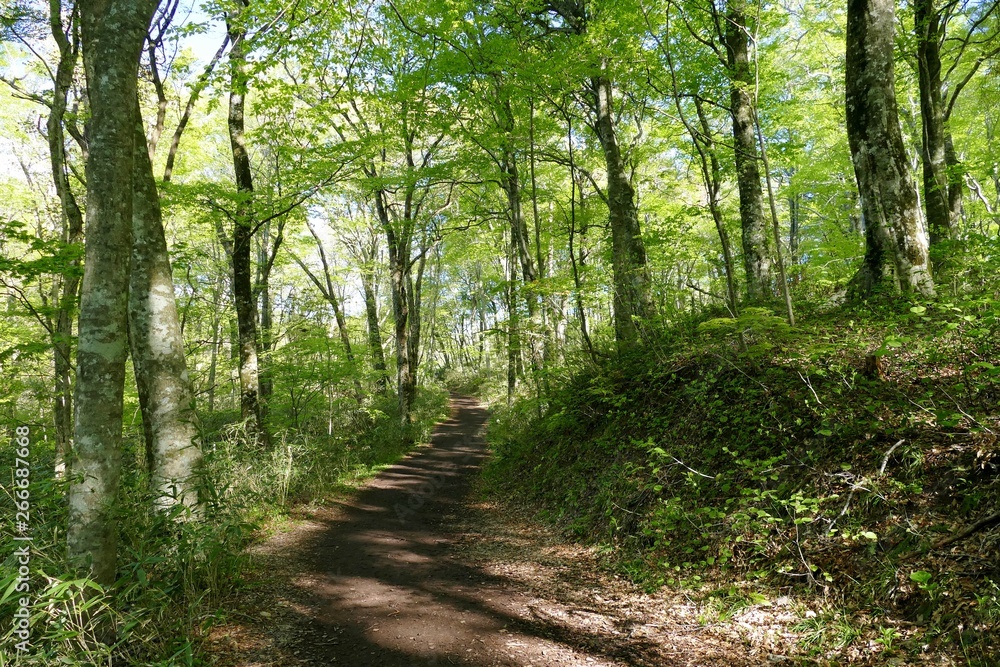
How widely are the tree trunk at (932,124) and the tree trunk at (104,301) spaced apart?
1010 cm

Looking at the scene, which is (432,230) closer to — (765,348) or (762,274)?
(762,274)

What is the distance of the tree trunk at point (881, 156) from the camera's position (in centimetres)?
501

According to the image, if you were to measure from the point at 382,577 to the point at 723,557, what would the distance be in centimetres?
331

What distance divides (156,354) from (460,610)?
396 cm

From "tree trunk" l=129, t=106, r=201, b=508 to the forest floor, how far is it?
4.70ft

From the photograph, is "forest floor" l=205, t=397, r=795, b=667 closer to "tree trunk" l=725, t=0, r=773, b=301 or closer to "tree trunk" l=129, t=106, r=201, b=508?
"tree trunk" l=129, t=106, r=201, b=508

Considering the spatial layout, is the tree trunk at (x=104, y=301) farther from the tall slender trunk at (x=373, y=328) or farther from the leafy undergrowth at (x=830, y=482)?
the tall slender trunk at (x=373, y=328)

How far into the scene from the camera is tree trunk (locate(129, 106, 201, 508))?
4641 millimetres

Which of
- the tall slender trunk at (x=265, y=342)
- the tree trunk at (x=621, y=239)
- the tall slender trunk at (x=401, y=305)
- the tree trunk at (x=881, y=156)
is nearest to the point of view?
the tree trunk at (x=881, y=156)

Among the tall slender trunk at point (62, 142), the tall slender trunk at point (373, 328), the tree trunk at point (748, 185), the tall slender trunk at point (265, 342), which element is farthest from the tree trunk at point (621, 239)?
the tall slender trunk at point (62, 142)

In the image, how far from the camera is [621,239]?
29.7ft

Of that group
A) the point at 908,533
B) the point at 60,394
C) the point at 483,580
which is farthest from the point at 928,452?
the point at 60,394

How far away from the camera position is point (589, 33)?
25.5 ft

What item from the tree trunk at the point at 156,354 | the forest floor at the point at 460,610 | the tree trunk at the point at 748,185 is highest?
the tree trunk at the point at 748,185
